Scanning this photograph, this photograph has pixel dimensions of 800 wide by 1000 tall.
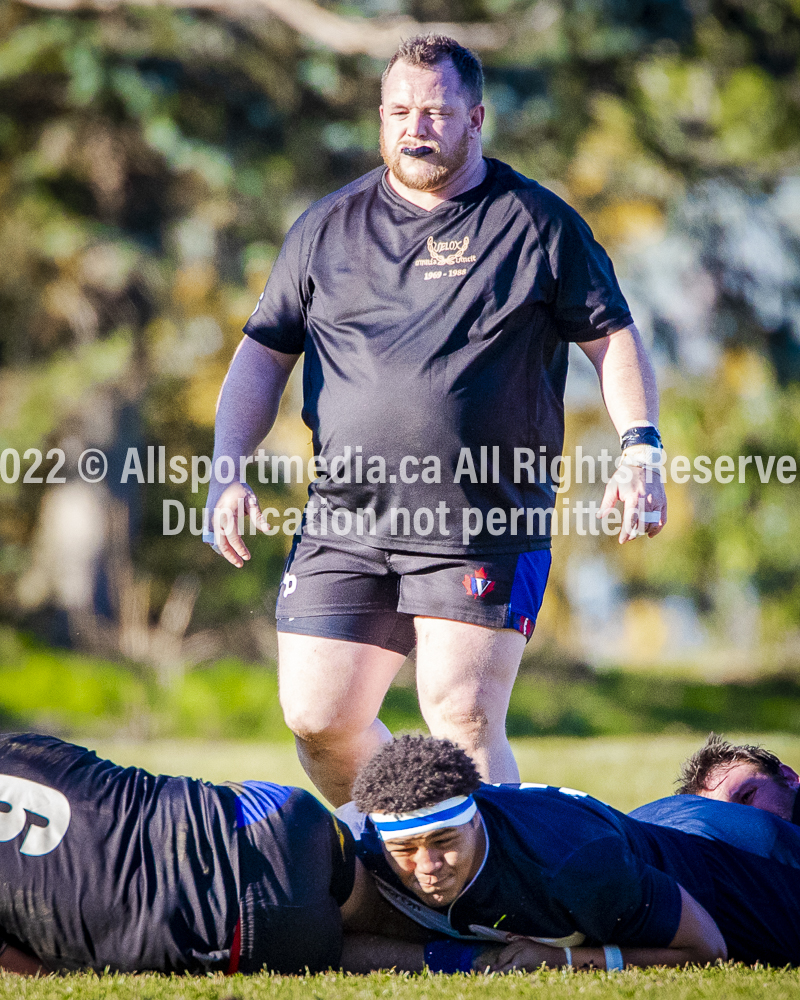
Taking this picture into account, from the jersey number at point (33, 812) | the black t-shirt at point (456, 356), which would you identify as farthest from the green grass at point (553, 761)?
the jersey number at point (33, 812)

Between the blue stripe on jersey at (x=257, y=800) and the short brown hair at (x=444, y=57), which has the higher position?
the short brown hair at (x=444, y=57)

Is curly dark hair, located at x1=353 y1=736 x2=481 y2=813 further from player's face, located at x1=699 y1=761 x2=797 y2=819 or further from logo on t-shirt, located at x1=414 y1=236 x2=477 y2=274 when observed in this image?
logo on t-shirt, located at x1=414 y1=236 x2=477 y2=274

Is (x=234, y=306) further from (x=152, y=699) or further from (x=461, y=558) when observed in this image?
(x=461, y=558)

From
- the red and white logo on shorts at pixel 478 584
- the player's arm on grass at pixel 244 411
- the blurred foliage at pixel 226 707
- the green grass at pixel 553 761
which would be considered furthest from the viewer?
the blurred foliage at pixel 226 707

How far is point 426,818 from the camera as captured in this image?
8.41 feet

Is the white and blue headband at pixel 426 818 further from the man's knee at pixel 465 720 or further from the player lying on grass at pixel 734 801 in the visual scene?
the player lying on grass at pixel 734 801

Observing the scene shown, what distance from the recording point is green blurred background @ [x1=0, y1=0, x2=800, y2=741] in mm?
11320

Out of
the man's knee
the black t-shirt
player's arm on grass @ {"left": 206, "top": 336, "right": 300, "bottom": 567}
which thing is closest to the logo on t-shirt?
the black t-shirt

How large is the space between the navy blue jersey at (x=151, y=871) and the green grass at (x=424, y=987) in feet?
0.20

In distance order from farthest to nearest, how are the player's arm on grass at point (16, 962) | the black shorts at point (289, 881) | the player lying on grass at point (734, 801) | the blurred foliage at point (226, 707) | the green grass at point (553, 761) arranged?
the blurred foliage at point (226, 707), the green grass at point (553, 761), the player lying on grass at point (734, 801), the player's arm on grass at point (16, 962), the black shorts at point (289, 881)

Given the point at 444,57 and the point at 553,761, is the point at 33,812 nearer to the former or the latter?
the point at 444,57

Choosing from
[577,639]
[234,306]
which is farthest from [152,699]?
[577,639]

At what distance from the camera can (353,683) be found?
11.1 feet

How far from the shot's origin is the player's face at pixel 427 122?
134 inches
